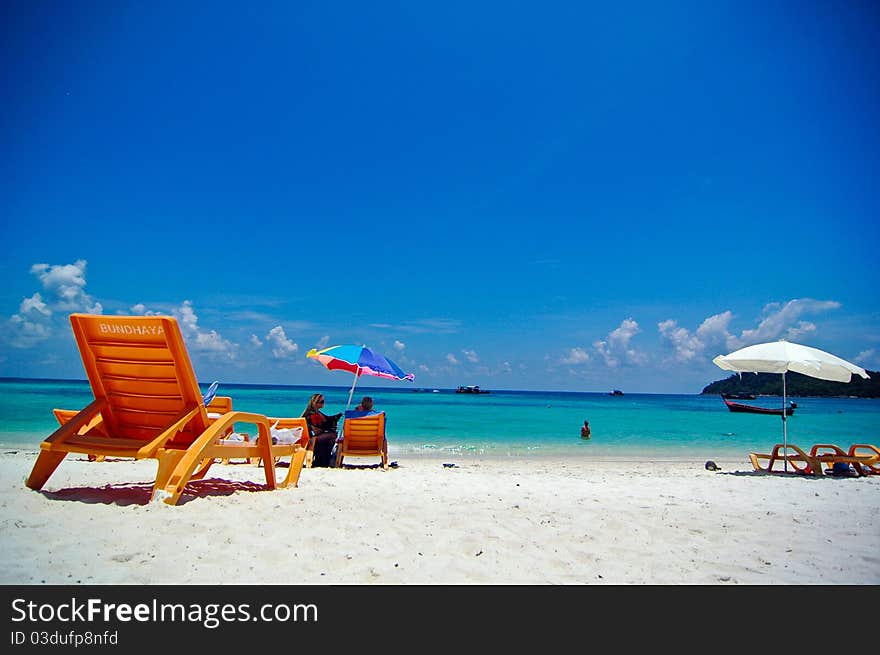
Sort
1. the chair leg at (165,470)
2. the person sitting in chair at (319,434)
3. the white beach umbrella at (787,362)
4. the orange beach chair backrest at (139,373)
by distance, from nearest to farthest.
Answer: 1. the chair leg at (165,470)
2. the orange beach chair backrest at (139,373)
3. the white beach umbrella at (787,362)
4. the person sitting in chair at (319,434)

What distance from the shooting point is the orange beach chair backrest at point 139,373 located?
385 centimetres

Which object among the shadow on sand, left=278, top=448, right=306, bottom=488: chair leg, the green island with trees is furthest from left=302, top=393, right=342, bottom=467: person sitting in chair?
the green island with trees

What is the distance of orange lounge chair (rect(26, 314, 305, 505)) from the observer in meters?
3.78

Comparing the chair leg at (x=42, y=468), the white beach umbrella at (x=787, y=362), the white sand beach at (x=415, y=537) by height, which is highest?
the white beach umbrella at (x=787, y=362)

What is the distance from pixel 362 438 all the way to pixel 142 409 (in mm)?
4721

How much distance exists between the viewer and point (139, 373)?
13.2 feet

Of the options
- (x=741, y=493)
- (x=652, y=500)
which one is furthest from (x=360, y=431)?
(x=741, y=493)

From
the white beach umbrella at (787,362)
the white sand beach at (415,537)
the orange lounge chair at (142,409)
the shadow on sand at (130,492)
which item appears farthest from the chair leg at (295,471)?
the white beach umbrella at (787,362)

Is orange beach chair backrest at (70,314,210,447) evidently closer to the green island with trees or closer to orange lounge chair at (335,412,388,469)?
orange lounge chair at (335,412,388,469)

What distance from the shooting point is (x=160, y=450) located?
3.77m

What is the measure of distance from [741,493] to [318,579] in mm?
5226

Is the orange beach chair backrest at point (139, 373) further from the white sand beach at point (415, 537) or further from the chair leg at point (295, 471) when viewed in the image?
the chair leg at point (295, 471)

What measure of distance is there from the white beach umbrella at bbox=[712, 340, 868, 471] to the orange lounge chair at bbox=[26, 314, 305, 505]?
7.67 meters

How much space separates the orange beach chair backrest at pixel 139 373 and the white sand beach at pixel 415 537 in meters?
0.59
